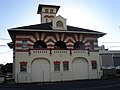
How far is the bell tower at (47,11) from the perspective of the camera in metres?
53.9

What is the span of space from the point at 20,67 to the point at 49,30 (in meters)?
7.73

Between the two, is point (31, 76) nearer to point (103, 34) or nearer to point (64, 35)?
point (64, 35)

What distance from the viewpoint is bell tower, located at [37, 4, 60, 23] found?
53.9 metres

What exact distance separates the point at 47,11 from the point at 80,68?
21.7 meters

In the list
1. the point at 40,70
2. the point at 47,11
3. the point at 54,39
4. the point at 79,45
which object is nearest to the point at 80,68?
the point at 79,45

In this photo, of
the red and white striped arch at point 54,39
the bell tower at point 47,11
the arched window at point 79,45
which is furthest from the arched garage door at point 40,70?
the bell tower at point 47,11

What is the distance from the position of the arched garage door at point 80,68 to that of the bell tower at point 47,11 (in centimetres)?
1854

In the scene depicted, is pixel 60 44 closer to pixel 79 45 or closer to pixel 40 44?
pixel 79 45

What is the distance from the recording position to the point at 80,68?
3828 cm

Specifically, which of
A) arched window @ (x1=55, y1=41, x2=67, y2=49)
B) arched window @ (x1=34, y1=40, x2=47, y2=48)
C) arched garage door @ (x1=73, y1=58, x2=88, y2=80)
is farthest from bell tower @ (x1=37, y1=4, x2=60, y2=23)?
arched garage door @ (x1=73, y1=58, x2=88, y2=80)

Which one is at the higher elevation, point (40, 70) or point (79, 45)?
point (79, 45)

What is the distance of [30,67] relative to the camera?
3544 centimetres

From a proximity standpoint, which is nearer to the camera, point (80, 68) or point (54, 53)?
point (54, 53)

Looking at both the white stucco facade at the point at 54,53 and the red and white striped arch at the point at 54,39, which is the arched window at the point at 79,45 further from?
the red and white striped arch at the point at 54,39
